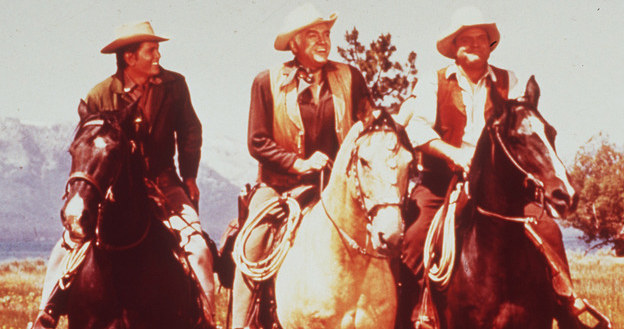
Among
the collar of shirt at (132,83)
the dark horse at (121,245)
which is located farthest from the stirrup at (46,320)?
the collar of shirt at (132,83)

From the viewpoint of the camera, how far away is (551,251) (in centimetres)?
741

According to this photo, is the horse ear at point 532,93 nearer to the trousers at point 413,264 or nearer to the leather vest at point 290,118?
the trousers at point 413,264

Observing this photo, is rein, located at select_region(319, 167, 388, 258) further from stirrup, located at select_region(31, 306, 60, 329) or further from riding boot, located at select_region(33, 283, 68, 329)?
stirrup, located at select_region(31, 306, 60, 329)

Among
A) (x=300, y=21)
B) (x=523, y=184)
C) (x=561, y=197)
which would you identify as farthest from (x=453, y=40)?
(x=561, y=197)

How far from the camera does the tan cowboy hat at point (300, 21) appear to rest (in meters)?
8.63

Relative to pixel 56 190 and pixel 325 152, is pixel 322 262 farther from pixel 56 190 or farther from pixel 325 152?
pixel 56 190

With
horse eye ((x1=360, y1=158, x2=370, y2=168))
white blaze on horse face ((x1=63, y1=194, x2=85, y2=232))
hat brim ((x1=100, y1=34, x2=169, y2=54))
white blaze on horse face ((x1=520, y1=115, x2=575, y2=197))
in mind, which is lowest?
white blaze on horse face ((x1=63, y1=194, x2=85, y2=232))

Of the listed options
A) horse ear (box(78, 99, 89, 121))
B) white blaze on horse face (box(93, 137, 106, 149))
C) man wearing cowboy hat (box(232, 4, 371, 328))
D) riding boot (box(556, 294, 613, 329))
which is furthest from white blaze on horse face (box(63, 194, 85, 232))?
riding boot (box(556, 294, 613, 329))

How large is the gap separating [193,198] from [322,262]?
6.31 feet

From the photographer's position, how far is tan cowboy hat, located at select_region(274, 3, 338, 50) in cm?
863

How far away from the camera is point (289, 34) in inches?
347

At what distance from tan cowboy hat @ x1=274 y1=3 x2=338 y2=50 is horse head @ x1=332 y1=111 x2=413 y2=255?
1.79 metres

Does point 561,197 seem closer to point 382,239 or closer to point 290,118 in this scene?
point 382,239

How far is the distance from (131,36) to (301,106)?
5.93ft
